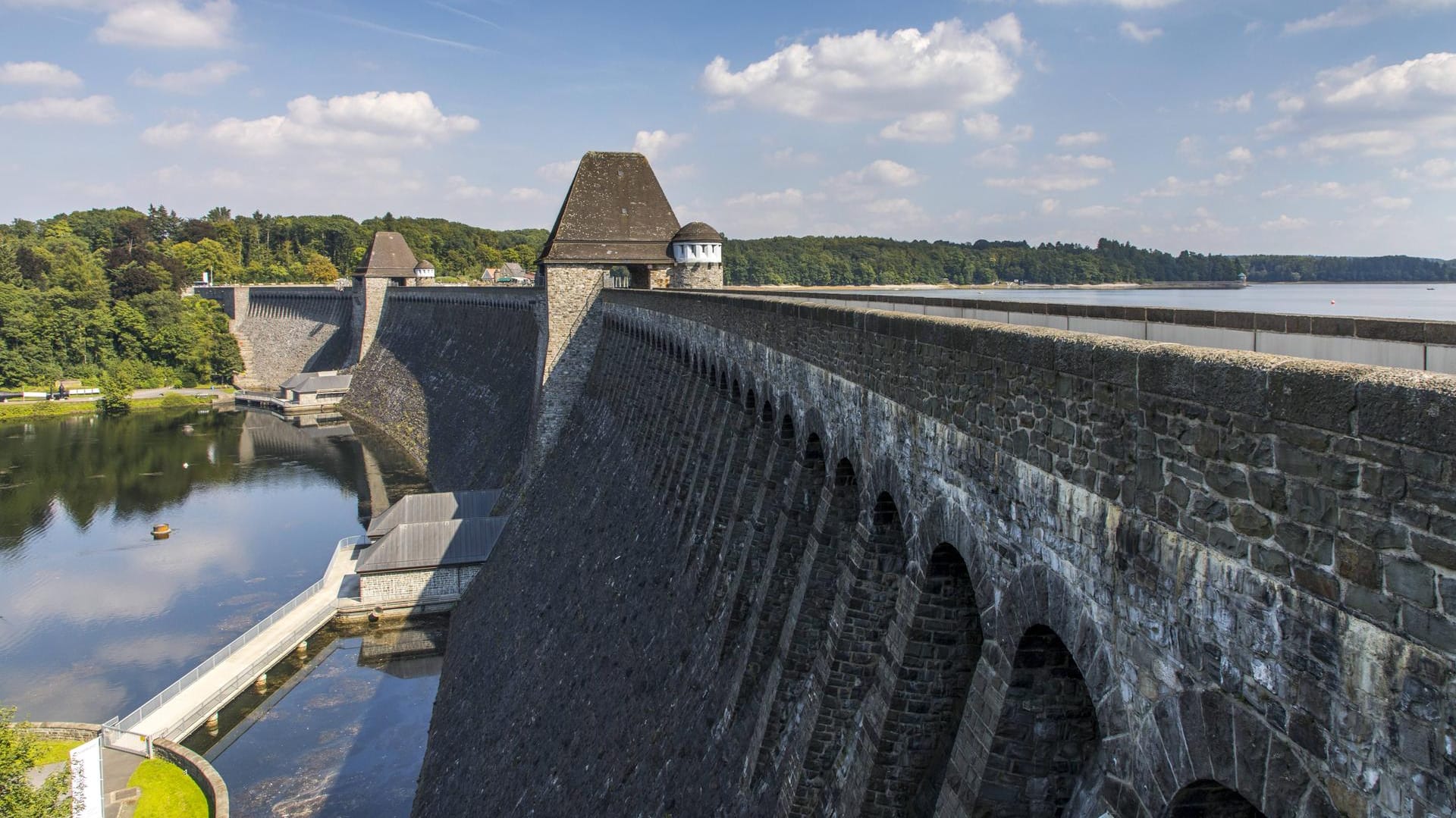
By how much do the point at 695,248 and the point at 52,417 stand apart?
63483 mm

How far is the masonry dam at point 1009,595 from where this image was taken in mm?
3303

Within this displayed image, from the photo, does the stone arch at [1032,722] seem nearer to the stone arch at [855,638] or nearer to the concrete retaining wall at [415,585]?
the stone arch at [855,638]

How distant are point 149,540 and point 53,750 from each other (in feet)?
71.6

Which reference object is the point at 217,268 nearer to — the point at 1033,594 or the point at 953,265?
the point at 953,265

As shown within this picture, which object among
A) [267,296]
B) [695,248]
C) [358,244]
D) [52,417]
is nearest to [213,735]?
[695,248]

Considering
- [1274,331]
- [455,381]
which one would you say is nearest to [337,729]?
[1274,331]

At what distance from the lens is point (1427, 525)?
3.10 m

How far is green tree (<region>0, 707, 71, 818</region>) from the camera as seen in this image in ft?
56.3

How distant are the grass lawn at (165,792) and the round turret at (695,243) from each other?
20.3 meters

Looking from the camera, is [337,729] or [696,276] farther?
[696,276]

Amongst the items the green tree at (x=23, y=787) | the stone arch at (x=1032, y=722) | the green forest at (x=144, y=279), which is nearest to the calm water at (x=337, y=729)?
the green tree at (x=23, y=787)

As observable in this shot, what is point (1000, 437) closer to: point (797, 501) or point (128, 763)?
point (797, 501)

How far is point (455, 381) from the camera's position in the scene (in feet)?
165

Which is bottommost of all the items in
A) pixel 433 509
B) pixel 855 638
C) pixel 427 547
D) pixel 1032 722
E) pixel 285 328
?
pixel 427 547
